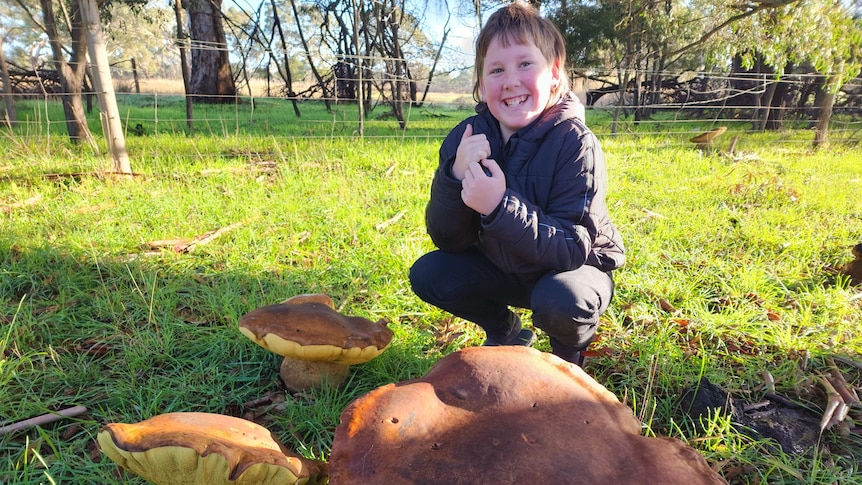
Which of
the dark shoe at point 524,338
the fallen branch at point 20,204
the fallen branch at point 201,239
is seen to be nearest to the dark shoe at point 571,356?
the dark shoe at point 524,338

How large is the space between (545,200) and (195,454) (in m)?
1.34

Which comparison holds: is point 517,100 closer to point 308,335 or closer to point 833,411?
point 308,335

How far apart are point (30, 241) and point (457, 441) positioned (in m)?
3.20

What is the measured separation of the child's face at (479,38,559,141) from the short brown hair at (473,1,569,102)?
0.02 meters

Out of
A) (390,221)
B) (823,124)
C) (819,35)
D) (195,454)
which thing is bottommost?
(390,221)

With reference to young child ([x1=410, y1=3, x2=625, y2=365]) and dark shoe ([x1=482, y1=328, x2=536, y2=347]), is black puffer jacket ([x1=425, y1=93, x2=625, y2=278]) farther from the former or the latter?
dark shoe ([x1=482, y1=328, x2=536, y2=347])

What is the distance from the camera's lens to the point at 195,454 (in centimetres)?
93

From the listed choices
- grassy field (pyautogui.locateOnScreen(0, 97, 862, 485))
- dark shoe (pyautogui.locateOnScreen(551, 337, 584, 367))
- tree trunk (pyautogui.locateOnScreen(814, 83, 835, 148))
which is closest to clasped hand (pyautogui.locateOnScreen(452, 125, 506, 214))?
dark shoe (pyautogui.locateOnScreen(551, 337, 584, 367))

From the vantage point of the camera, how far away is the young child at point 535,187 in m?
1.54

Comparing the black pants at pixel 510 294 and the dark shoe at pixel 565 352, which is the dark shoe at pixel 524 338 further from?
the dark shoe at pixel 565 352

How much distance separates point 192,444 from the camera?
0.93 meters

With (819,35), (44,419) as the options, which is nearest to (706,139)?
(819,35)

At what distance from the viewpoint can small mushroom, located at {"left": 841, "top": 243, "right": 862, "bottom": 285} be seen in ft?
8.77

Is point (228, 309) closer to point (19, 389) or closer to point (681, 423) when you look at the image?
point (19, 389)
